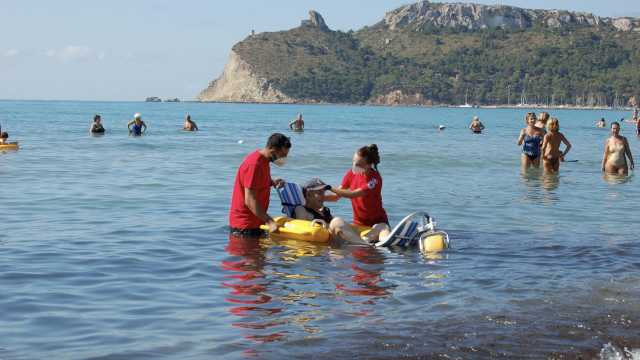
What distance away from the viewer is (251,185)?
9.51 m

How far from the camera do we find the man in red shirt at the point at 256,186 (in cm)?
944

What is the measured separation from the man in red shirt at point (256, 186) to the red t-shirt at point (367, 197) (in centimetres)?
86

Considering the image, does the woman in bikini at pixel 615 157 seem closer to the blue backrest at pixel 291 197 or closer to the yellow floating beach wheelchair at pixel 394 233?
the yellow floating beach wheelchair at pixel 394 233

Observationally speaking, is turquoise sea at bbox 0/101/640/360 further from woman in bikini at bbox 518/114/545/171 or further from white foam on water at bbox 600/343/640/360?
woman in bikini at bbox 518/114/545/171

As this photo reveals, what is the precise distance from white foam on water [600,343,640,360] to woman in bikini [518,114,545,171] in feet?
46.7

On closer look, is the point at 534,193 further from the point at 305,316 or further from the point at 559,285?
the point at 305,316

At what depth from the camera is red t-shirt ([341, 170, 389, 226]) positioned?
10086 mm

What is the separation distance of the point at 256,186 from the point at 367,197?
1.47 metres

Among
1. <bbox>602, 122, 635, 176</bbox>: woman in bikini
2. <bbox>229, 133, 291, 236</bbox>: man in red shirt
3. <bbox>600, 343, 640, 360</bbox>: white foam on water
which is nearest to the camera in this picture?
<bbox>600, 343, 640, 360</bbox>: white foam on water

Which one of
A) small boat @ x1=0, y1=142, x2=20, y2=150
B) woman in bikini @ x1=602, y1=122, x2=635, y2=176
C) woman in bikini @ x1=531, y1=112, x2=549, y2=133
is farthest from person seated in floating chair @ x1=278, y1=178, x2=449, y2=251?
small boat @ x1=0, y1=142, x2=20, y2=150

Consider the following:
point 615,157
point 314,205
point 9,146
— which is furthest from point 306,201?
point 9,146

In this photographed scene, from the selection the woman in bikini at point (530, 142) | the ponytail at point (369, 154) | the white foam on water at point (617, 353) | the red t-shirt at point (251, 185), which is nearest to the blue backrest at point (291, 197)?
the red t-shirt at point (251, 185)

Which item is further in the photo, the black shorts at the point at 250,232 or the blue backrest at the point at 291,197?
the blue backrest at the point at 291,197

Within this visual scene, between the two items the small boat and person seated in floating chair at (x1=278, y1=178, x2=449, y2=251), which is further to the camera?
the small boat
